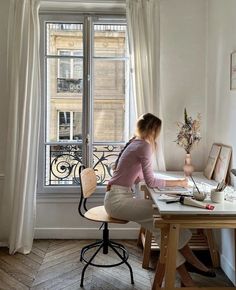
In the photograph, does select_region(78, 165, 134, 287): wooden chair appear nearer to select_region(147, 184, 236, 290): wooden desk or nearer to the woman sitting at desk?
the woman sitting at desk

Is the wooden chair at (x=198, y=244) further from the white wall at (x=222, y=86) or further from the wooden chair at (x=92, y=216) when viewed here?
the wooden chair at (x=92, y=216)

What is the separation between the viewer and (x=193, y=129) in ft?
10.6

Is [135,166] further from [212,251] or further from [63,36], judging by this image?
[63,36]

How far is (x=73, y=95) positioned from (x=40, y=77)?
1.28ft

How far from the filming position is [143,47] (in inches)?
131

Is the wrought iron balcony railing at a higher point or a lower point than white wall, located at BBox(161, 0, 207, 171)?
lower

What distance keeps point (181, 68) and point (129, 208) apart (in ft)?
5.46

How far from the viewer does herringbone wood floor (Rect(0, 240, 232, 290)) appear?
2629 mm

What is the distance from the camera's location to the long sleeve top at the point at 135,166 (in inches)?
103

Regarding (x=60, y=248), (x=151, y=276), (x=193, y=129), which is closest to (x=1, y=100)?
(x=60, y=248)

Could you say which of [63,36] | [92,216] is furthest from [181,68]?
[92,216]

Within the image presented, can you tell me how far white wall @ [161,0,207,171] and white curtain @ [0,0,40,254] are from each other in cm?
129

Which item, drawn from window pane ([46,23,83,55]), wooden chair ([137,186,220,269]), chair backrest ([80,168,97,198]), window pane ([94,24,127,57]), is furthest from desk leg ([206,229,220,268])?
window pane ([46,23,83,55])

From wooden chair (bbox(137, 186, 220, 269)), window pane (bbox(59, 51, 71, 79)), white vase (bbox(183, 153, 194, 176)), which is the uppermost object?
window pane (bbox(59, 51, 71, 79))
